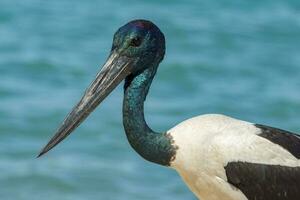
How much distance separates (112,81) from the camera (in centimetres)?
834

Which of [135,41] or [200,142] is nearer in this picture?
[200,142]

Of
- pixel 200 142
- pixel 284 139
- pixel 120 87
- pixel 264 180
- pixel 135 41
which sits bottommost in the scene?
pixel 264 180

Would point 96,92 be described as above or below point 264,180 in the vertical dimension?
above

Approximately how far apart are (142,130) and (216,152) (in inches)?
21.7

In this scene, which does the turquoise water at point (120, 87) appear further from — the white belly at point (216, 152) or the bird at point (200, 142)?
the white belly at point (216, 152)

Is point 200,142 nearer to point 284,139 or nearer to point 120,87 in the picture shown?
point 284,139

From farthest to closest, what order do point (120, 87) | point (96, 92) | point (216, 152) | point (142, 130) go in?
point (120, 87)
point (96, 92)
point (142, 130)
point (216, 152)

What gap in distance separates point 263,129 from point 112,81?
3.47 feet

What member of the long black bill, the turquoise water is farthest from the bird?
the turquoise water

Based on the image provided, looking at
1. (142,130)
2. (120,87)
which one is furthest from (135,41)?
(120,87)

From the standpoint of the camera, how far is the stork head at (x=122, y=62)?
8.25 metres

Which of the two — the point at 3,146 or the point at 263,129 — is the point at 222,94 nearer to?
the point at 3,146

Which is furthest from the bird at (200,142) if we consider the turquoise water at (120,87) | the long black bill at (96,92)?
the turquoise water at (120,87)

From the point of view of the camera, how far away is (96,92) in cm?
836
